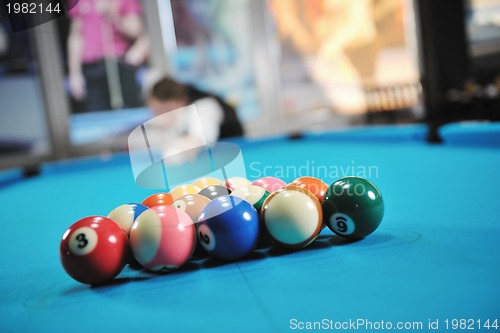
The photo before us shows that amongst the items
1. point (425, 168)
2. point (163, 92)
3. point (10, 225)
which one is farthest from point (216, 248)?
point (163, 92)

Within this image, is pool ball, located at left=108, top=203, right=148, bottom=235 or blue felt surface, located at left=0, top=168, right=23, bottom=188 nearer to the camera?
pool ball, located at left=108, top=203, right=148, bottom=235

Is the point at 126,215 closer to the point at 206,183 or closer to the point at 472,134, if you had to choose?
the point at 206,183

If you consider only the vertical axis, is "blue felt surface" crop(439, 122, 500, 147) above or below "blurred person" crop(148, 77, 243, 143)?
below

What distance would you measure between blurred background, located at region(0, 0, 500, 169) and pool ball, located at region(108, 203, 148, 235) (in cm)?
500

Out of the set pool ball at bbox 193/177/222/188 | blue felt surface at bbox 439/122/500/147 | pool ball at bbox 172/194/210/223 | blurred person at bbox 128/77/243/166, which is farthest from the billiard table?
blurred person at bbox 128/77/243/166

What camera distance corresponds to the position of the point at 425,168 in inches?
97.0

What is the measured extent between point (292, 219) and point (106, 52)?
18.5 feet

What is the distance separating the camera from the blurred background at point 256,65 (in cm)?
610

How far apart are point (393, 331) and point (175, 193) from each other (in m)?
1.07

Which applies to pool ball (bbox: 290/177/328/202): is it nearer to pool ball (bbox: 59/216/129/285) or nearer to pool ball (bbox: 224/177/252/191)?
pool ball (bbox: 224/177/252/191)

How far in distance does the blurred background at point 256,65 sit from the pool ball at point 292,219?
488 cm

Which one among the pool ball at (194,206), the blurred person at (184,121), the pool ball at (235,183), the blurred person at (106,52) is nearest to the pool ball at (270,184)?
the pool ball at (235,183)

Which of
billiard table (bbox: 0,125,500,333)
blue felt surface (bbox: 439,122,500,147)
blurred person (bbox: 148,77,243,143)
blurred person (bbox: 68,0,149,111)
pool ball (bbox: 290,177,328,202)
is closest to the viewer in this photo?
billiard table (bbox: 0,125,500,333)

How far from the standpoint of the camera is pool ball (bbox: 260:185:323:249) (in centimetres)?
A: 129
